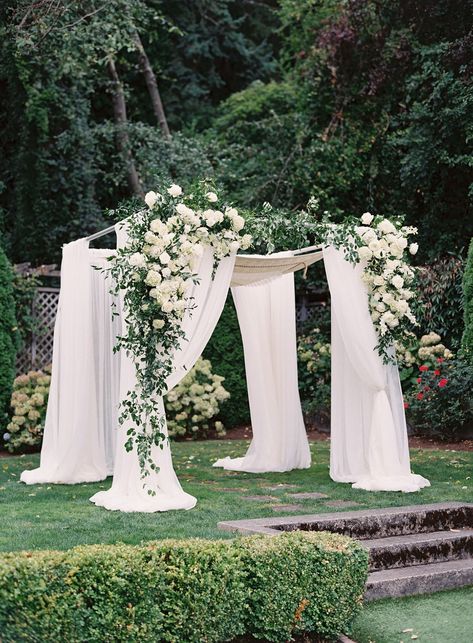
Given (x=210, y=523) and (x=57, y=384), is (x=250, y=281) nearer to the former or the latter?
(x=57, y=384)

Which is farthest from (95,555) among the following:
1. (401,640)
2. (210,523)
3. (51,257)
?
(51,257)

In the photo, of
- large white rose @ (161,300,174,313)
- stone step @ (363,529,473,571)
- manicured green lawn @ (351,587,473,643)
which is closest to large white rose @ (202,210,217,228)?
large white rose @ (161,300,174,313)

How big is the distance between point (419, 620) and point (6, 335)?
26.1ft

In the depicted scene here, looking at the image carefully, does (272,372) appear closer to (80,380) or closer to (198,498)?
(80,380)

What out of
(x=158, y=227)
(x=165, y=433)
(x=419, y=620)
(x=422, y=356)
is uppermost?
(x=158, y=227)

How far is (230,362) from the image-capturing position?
13656 millimetres

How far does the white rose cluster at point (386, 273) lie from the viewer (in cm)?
811

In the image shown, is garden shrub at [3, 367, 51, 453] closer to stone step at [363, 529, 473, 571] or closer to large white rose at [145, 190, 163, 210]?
large white rose at [145, 190, 163, 210]

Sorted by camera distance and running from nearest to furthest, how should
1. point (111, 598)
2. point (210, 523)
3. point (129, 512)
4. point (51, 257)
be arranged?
point (111, 598), point (210, 523), point (129, 512), point (51, 257)

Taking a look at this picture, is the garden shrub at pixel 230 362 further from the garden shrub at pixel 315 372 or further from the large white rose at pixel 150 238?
the large white rose at pixel 150 238

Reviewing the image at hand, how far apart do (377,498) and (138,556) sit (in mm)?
3593

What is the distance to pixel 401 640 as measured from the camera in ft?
15.4

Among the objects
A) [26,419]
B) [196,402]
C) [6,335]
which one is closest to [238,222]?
[26,419]

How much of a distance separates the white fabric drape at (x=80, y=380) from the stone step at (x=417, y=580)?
3.78 metres
